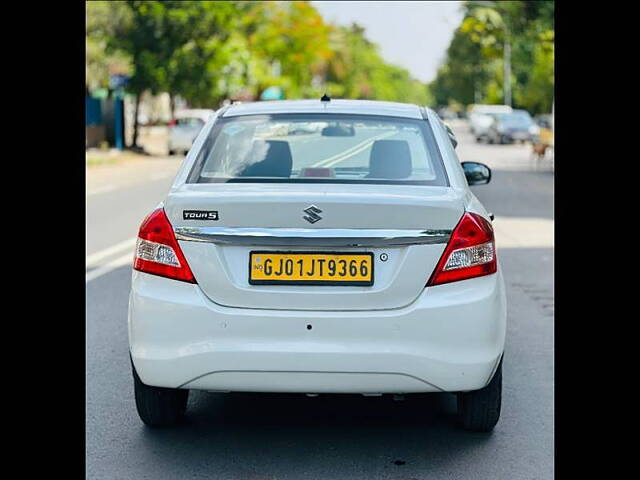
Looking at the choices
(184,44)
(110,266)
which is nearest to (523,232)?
(110,266)

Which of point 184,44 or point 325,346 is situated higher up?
point 184,44

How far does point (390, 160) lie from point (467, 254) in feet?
2.81

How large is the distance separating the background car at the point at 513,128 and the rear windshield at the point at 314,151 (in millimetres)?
44343

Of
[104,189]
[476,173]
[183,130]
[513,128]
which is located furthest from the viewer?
[513,128]

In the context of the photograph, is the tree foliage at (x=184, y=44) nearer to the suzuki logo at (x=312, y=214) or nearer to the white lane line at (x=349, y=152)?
the white lane line at (x=349, y=152)

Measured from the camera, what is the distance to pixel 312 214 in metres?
4.78

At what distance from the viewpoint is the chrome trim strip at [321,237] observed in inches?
186

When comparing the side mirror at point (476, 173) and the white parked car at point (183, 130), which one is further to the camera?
the white parked car at point (183, 130)

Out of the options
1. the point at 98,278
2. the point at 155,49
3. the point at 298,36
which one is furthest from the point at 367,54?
the point at 98,278

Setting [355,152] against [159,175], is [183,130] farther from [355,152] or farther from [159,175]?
[355,152]

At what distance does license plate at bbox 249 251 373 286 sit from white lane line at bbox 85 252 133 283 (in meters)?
5.93

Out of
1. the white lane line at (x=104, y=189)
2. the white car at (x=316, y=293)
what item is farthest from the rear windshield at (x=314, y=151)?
the white lane line at (x=104, y=189)

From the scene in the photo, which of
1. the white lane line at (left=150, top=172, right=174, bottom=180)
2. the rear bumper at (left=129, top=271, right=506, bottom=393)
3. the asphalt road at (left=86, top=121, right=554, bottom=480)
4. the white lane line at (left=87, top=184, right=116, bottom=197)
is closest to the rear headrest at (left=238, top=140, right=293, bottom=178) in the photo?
the rear bumper at (left=129, top=271, right=506, bottom=393)
